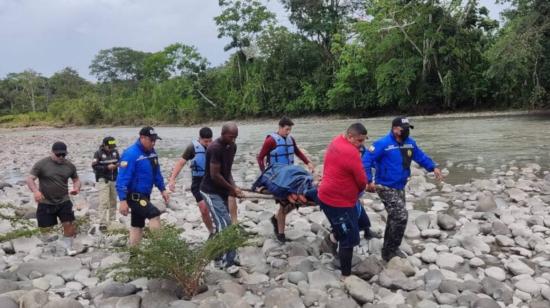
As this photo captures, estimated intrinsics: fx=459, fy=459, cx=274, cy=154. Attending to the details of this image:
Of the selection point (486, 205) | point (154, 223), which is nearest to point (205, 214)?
point (154, 223)

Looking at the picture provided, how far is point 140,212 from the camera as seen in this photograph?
221 inches

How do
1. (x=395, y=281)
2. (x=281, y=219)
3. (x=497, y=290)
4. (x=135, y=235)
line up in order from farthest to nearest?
(x=281, y=219)
(x=135, y=235)
(x=395, y=281)
(x=497, y=290)

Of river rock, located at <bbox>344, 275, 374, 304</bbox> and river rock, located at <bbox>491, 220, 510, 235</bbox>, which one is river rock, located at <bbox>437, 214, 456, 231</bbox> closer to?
river rock, located at <bbox>491, 220, 510, 235</bbox>

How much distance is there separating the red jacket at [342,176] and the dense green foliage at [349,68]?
23765mm

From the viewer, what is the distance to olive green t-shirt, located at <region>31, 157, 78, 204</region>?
22.5ft

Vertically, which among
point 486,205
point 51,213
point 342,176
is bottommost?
point 486,205

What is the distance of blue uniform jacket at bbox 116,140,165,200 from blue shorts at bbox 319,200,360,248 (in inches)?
85.0

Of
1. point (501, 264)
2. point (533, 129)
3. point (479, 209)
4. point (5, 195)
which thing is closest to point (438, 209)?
point (479, 209)

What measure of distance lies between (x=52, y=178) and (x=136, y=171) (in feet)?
6.96

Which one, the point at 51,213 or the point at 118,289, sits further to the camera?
→ the point at 51,213

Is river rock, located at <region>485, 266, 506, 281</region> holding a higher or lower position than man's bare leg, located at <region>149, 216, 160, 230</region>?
lower

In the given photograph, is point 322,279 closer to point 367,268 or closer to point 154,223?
point 367,268

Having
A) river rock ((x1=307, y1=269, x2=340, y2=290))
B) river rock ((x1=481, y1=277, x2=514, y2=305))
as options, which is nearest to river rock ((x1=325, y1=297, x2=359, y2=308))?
river rock ((x1=307, y1=269, x2=340, y2=290))

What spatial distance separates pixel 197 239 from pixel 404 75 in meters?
33.1
